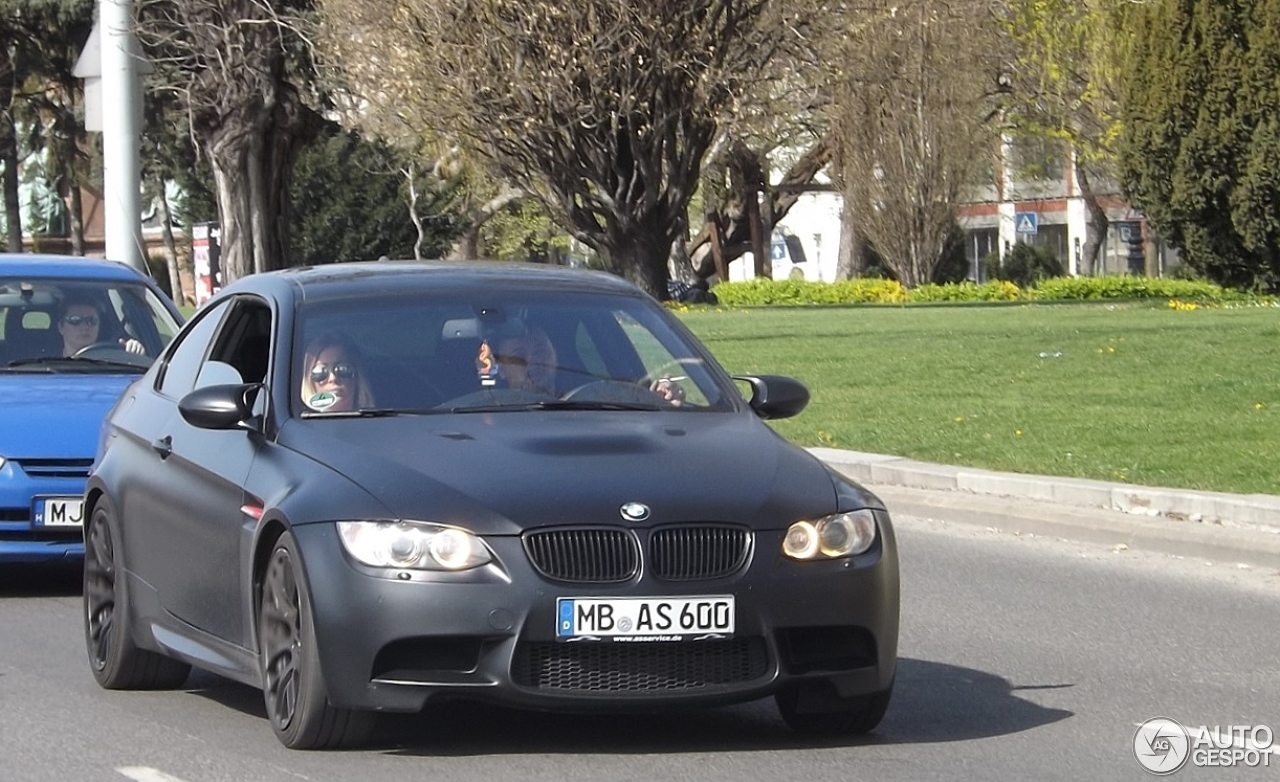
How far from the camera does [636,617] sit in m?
5.98

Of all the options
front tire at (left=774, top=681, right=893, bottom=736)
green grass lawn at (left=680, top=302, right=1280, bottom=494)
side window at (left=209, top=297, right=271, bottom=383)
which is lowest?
front tire at (left=774, top=681, right=893, bottom=736)

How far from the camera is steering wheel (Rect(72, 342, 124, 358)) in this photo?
11.5 m

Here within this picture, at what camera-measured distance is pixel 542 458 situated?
6.33 metres

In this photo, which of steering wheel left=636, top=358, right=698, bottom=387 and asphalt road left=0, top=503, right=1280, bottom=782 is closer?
asphalt road left=0, top=503, right=1280, bottom=782

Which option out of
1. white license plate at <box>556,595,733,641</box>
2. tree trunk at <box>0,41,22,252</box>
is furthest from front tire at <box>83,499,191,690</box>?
tree trunk at <box>0,41,22,252</box>

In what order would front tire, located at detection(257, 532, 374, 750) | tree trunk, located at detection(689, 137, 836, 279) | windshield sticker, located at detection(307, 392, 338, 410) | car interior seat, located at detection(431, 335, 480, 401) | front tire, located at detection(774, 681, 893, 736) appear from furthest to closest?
tree trunk, located at detection(689, 137, 836, 279)
car interior seat, located at detection(431, 335, 480, 401)
windshield sticker, located at detection(307, 392, 338, 410)
front tire, located at detection(774, 681, 893, 736)
front tire, located at detection(257, 532, 374, 750)

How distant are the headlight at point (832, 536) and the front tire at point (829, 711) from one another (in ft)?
1.39

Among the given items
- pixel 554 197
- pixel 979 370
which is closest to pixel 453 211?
pixel 554 197

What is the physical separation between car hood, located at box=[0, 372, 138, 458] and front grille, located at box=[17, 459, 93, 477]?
0.08ft

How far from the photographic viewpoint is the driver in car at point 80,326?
11.5m

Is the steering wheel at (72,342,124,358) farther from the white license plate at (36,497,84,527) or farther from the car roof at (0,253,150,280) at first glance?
the white license plate at (36,497,84,527)

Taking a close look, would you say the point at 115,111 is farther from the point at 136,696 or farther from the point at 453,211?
the point at 453,211

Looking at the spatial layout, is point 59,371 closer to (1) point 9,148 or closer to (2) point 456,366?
(2) point 456,366

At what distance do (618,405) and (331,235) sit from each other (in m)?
51.8
